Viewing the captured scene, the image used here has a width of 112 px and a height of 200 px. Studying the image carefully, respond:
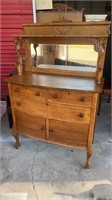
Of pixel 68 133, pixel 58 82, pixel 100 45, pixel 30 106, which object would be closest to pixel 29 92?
pixel 30 106

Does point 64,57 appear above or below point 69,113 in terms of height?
above

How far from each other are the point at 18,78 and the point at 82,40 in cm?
77

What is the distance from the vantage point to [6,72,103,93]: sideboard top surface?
5.37ft

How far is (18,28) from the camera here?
293cm

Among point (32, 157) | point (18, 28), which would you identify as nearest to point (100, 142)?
point (32, 157)

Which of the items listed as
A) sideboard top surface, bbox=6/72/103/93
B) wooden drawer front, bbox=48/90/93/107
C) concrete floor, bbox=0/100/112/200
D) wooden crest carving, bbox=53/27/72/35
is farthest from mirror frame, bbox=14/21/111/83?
concrete floor, bbox=0/100/112/200

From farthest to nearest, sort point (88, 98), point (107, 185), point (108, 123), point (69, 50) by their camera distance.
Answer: point (108, 123) < point (69, 50) < point (107, 185) < point (88, 98)

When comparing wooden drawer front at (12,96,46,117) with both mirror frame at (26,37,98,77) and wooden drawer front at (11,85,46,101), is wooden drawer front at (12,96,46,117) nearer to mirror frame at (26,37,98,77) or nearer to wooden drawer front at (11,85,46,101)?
wooden drawer front at (11,85,46,101)

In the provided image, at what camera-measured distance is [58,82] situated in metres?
1.79

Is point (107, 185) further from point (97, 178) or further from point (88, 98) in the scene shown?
point (88, 98)

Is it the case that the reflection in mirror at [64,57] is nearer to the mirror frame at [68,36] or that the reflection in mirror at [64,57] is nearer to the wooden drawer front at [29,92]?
the mirror frame at [68,36]

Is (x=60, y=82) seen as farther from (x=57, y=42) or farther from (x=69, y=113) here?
(x=57, y=42)

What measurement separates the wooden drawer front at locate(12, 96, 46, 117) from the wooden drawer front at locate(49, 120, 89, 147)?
16 cm

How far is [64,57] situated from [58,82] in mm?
420
